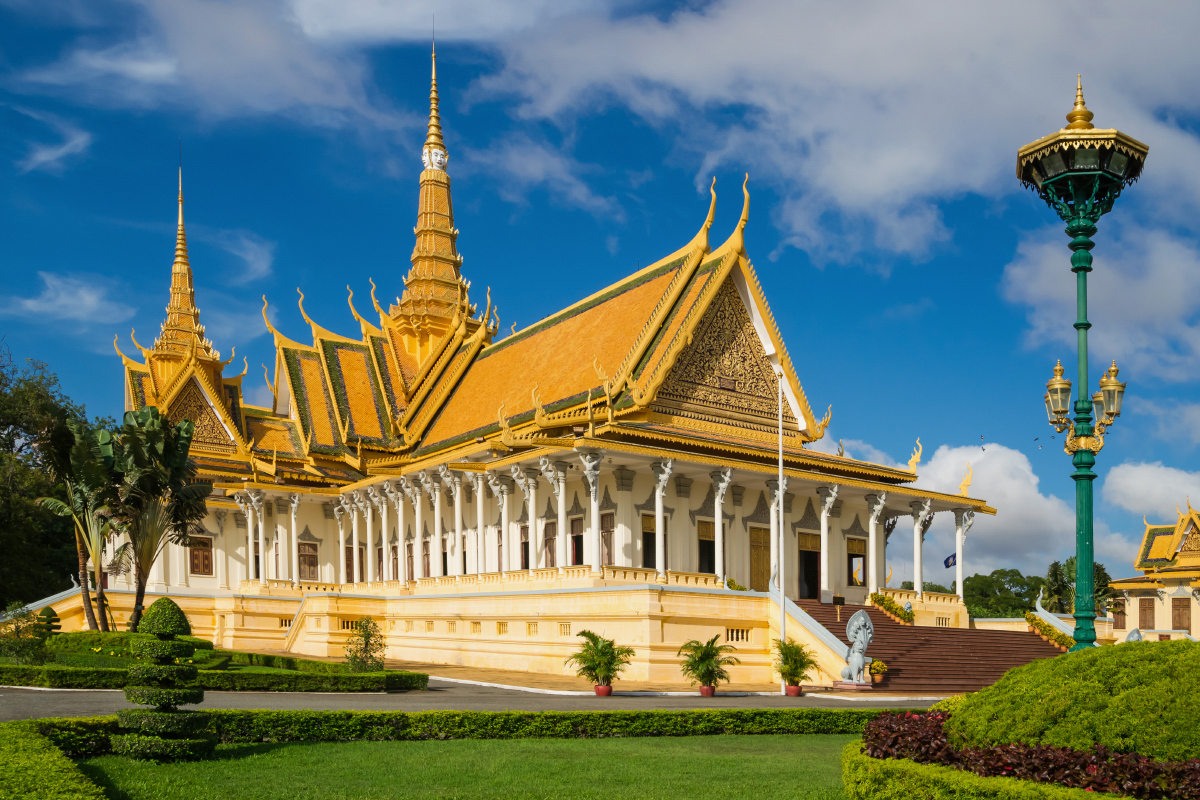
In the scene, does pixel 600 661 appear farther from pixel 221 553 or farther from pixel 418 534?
pixel 221 553

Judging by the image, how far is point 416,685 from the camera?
782 inches

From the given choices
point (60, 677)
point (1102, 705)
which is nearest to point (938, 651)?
point (60, 677)

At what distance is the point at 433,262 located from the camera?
4778cm

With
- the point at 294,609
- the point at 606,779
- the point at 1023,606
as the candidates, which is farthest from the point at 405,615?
the point at 1023,606

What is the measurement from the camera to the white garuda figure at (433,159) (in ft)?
164

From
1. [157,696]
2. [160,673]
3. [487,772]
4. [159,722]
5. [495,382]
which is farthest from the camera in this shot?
[495,382]

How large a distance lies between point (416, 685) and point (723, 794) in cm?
1143

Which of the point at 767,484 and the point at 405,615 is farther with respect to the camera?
the point at 405,615

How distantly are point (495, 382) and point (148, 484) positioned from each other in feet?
41.1

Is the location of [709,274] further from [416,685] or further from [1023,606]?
[1023,606]

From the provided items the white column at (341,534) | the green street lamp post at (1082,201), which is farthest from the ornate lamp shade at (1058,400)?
the white column at (341,534)

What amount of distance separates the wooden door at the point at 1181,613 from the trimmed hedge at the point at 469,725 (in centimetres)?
3517

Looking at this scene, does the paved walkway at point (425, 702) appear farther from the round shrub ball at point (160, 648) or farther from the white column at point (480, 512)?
the white column at point (480, 512)

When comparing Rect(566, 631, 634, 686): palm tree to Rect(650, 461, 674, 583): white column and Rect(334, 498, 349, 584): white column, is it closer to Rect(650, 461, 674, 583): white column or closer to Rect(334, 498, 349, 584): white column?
Rect(650, 461, 674, 583): white column
